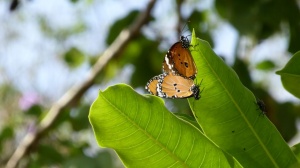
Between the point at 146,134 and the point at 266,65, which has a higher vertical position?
the point at 146,134

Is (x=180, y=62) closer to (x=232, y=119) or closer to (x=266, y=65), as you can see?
(x=232, y=119)

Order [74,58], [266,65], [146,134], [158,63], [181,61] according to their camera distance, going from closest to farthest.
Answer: [146,134], [181,61], [158,63], [266,65], [74,58]

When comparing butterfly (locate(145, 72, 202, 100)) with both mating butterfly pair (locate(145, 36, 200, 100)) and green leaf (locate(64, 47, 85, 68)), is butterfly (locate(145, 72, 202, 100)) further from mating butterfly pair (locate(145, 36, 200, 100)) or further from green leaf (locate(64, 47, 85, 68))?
green leaf (locate(64, 47, 85, 68))

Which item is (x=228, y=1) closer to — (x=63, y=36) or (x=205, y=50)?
(x=205, y=50)

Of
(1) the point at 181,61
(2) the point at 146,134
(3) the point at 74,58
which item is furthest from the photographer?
(3) the point at 74,58

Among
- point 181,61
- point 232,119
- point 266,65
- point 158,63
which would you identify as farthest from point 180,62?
point 266,65

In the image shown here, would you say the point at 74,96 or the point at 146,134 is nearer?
the point at 146,134
